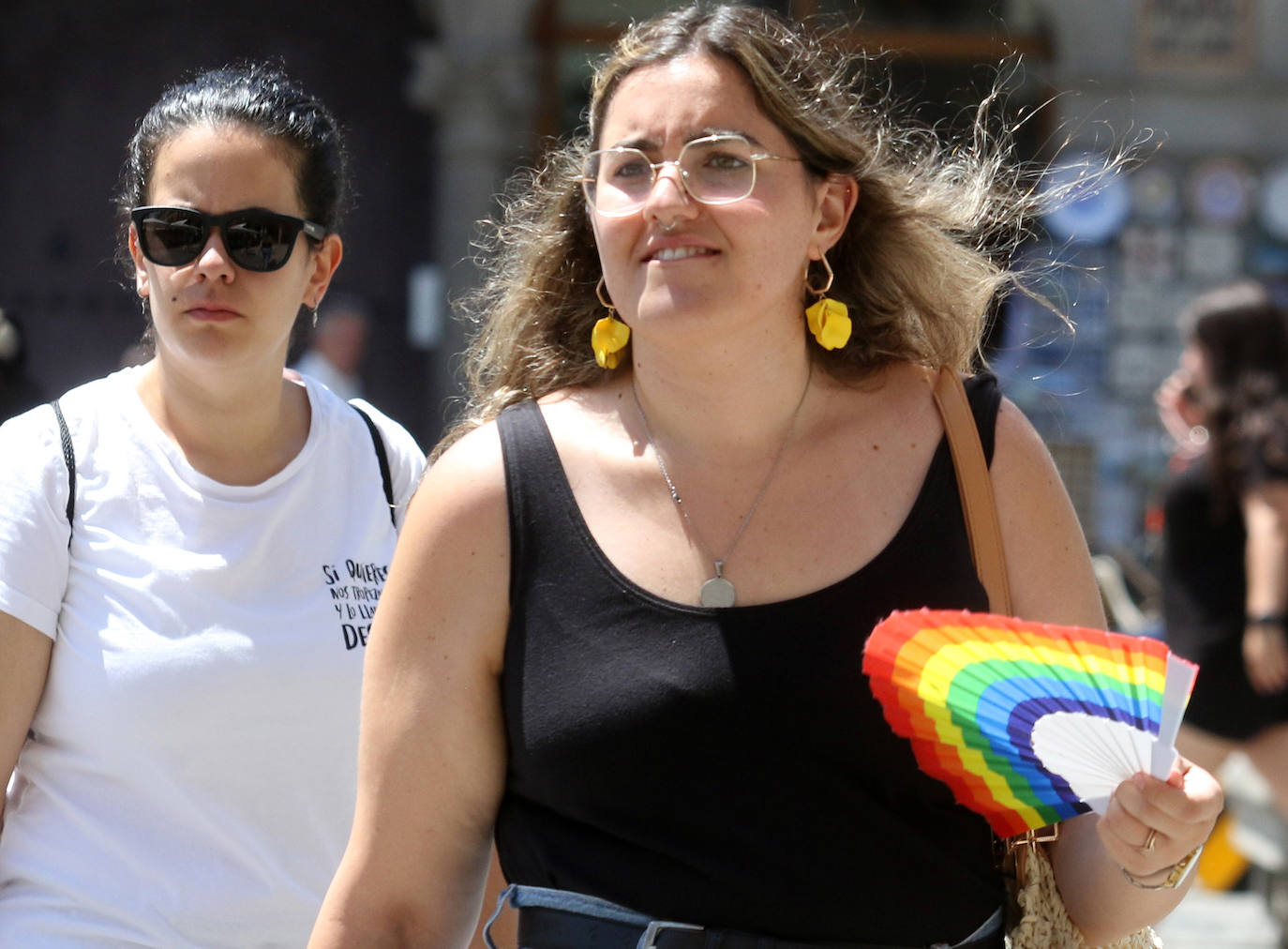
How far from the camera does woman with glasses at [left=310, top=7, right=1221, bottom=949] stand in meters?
1.88

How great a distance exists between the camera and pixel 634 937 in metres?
1.89

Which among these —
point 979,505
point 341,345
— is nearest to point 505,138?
point 341,345

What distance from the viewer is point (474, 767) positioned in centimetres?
202

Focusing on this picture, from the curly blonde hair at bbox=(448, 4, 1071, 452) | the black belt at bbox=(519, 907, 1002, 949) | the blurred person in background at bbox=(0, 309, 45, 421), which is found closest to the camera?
the black belt at bbox=(519, 907, 1002, 949)

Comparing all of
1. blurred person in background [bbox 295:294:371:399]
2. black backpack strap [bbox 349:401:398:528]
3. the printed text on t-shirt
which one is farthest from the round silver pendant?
blurred person in background [bbox 295:294:371:399]

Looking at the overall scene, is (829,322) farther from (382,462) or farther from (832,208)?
(382,462)

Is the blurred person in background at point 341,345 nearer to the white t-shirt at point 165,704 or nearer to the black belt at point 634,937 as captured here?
the white t-shirt at point 165,704

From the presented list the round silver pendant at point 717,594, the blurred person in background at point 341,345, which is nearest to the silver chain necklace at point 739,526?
the round silver pendant at point 717,594

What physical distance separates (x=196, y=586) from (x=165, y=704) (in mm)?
175

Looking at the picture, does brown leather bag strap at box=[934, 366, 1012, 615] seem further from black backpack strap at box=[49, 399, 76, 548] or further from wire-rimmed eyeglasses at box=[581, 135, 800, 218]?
black backpack strap at box=[49, 399, 76, 548]

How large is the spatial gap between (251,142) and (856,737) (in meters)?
1.37

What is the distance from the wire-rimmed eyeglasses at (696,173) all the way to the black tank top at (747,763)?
1.39 ft

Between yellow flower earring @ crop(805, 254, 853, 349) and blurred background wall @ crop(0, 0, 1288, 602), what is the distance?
20.3ft

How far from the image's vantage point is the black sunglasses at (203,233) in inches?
102
